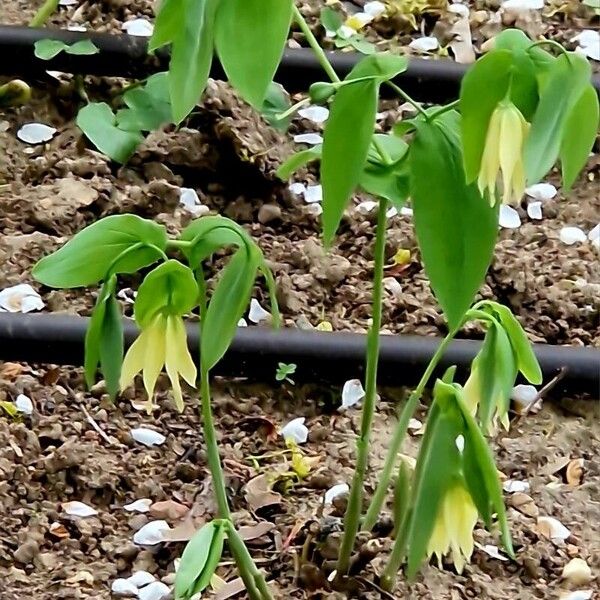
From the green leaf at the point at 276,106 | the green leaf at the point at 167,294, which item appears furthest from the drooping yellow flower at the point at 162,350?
the green leaf at the point at 276,106

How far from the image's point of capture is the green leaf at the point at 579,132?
0.57m

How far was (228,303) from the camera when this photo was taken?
616 millimetres

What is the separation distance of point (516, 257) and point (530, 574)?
40 cm

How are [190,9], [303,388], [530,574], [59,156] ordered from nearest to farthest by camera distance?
[190,9] → [530,574] → [303,388] → [59,156]

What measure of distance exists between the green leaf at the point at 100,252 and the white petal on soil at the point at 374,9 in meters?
0.96

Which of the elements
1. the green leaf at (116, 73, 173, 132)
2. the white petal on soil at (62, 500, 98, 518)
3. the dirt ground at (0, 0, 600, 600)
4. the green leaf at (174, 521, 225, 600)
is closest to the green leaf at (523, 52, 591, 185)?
the green leaf at (174, 521, 225, 600)

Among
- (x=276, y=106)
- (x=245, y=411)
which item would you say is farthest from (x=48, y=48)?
(x=245, y=411)

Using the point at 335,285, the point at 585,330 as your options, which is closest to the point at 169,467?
the point at 335,285

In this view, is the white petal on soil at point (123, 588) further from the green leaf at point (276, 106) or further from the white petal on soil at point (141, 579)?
the green leaf at point (276, 106)

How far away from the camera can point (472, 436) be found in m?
0.63

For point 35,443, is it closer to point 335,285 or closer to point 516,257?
point 335,285

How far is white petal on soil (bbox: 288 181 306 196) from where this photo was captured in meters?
1.25

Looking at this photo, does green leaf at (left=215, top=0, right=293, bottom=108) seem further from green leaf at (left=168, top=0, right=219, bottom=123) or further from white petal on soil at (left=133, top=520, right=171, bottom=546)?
white petal on soil at (left=133, top=520, right=171, bottom=546)

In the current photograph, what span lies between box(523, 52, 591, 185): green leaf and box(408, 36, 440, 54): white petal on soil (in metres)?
0.92
